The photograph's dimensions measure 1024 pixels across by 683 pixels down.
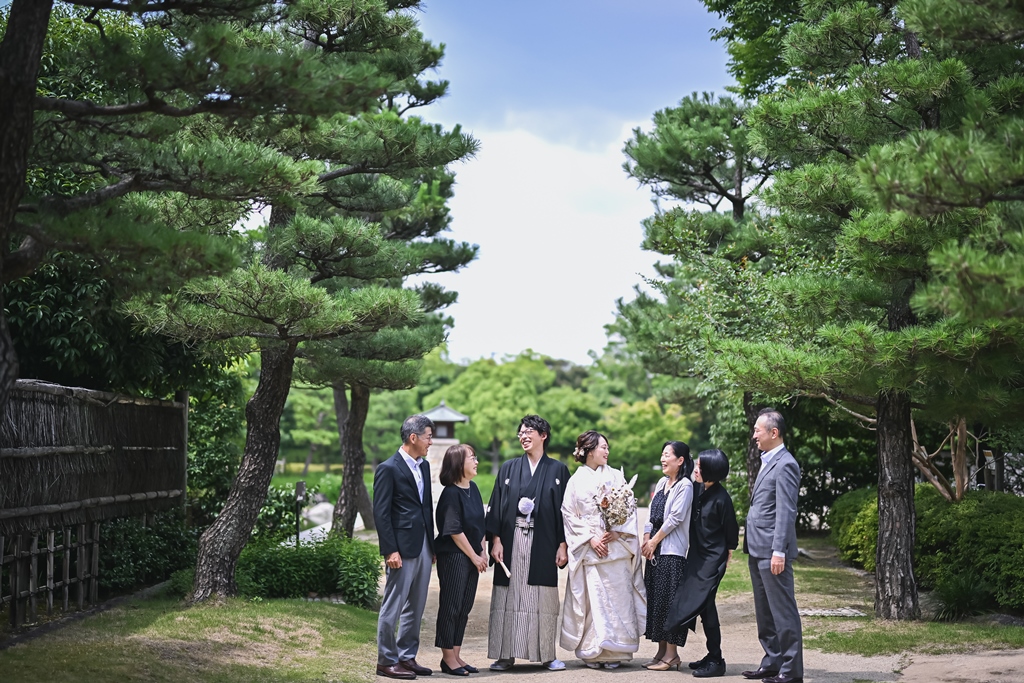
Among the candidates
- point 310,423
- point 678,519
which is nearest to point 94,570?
point 678,519

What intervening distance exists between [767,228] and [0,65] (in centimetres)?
1010

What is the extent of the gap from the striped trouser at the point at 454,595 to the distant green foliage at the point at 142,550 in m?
4.09

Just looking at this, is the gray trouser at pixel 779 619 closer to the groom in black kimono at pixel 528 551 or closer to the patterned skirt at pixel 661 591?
the patterned skirt at pixel 661 591

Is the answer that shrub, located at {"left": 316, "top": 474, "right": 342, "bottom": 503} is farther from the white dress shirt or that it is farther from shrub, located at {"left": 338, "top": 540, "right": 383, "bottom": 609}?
the white dress shirt

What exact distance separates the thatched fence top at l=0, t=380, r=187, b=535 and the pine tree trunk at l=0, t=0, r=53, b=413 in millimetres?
1075

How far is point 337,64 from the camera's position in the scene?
4.90 m

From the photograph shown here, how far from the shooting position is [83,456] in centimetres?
862

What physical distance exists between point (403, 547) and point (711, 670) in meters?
2.20

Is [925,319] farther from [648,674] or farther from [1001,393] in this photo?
[648,674]

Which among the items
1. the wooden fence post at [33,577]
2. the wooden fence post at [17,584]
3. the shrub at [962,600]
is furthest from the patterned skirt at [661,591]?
the wooden fence post at [33,577]

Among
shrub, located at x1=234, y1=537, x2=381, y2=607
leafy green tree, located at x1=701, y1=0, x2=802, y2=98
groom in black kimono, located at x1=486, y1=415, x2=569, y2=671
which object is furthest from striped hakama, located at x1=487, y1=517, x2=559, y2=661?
leafy green tree, located at x1=701, y1=0, x2=802, y2=98

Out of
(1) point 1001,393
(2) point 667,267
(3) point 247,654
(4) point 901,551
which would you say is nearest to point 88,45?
(3) point 247,654

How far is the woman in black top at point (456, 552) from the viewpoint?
22.0ft

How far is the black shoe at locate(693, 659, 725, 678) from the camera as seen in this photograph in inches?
260
